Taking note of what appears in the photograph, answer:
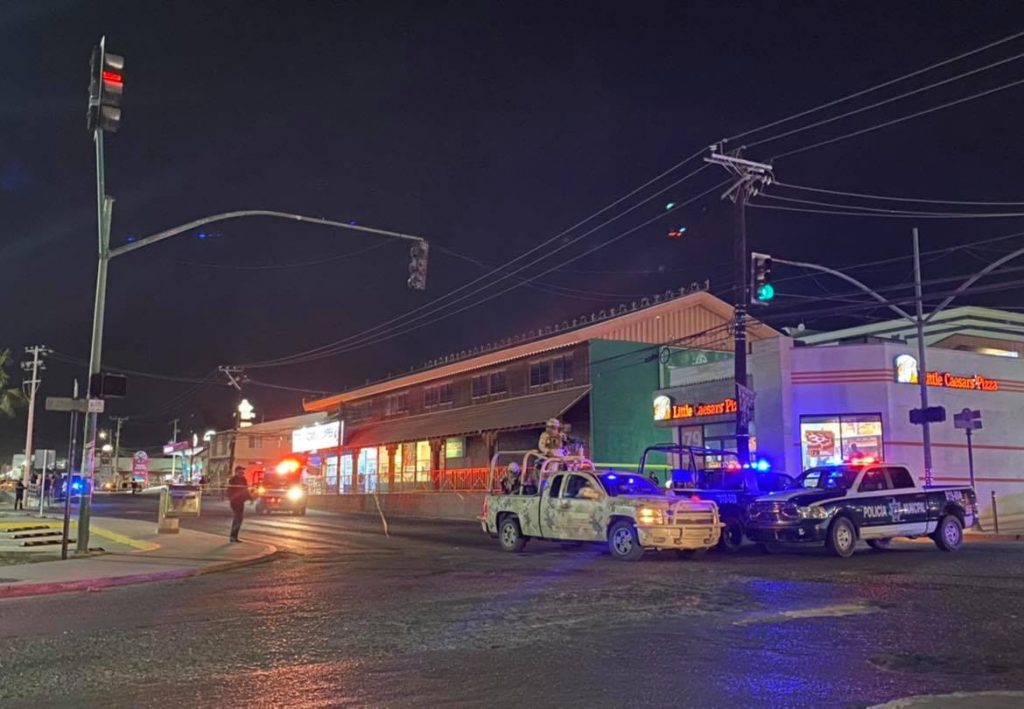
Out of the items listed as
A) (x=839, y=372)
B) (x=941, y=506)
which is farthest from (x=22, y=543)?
(x=839, y=372)

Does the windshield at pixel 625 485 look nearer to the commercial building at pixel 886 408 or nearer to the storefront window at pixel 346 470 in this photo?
the commercial building at pixel 886 408

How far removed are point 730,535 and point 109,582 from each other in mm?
12166

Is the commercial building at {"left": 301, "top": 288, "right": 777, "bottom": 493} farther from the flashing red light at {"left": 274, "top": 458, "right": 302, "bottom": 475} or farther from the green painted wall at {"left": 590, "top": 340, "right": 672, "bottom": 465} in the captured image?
the flashing red light at {"left": 274, "top": 458, "right": 302, "bottom": 475}

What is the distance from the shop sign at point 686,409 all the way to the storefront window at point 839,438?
2.57 meters

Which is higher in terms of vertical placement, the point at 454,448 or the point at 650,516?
the point at 454,448

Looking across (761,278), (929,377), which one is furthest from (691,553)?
(929,377)

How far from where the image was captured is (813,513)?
16938mm

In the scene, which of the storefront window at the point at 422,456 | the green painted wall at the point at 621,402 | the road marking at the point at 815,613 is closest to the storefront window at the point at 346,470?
the storefront window at the point at 422,456

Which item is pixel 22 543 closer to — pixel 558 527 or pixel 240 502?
pixel 240 502

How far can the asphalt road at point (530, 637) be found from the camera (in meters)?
6.57

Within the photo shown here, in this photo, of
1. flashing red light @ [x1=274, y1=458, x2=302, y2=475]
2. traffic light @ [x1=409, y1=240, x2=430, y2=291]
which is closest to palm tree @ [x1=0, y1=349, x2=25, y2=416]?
Result: flashing red light @ [x1=274, y1=458, x2=302, y2=475]

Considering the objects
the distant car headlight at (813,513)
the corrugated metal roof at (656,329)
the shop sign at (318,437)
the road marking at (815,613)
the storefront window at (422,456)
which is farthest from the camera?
the shop sign at (318,437)

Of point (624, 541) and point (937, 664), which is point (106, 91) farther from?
point (937, 664)

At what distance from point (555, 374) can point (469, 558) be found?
20916 millimetres
